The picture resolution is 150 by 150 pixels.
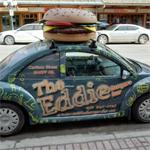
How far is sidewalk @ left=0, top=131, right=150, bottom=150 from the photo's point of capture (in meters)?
3.80

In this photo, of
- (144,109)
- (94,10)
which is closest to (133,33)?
(94,10)

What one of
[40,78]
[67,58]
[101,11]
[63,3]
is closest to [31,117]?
Result: [40,78]

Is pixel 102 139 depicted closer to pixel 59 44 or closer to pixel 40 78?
pixel 40 78

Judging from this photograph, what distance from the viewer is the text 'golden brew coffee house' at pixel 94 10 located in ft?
76.0

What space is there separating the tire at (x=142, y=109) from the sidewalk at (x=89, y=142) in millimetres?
325

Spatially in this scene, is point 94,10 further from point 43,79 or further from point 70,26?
point 43,79

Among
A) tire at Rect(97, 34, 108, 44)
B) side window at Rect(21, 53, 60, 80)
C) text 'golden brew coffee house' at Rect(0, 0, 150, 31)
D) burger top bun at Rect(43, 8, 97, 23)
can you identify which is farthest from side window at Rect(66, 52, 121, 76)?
text 'golden brew coffee house' at Rect(0, 0, 150, 31)

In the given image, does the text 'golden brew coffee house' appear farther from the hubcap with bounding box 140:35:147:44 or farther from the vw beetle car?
the vw beetle car

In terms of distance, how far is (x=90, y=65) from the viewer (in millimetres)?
4410

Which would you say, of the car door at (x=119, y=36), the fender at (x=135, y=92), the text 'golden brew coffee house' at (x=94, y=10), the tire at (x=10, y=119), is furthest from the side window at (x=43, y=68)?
the text 'golden brew coffee house' at (x=94, y=10)

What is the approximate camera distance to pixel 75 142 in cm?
396

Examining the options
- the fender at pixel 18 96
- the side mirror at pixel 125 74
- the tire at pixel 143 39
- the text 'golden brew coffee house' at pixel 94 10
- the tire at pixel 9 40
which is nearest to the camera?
the fender at pixel 18 96

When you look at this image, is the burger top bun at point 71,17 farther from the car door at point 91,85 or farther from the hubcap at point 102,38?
the hubcap at point 102,38

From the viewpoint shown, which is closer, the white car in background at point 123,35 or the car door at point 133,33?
the white car in background at point 123,35
